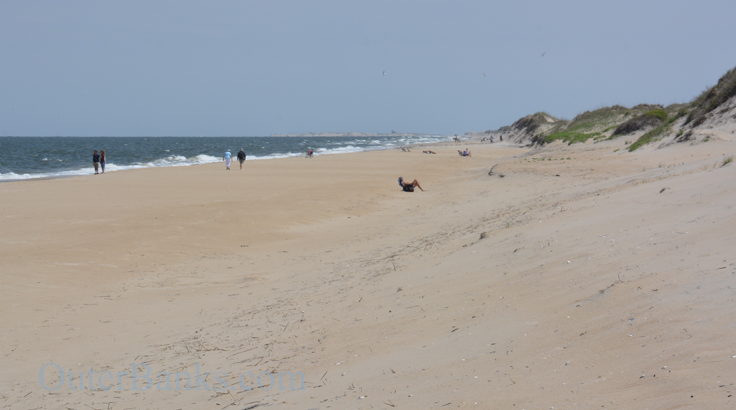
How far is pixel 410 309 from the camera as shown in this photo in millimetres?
6633

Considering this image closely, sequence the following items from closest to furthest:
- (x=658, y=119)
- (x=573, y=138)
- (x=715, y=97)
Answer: (x=715, y=97) < (x=658, y=119) < (x=573, y=138)

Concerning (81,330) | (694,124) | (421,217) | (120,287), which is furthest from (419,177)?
(81,330)

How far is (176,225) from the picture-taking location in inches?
623

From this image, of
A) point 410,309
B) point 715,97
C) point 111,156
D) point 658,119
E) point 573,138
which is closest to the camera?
point 410,309

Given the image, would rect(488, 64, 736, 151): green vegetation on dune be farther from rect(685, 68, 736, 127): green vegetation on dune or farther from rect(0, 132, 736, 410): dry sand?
rect(0, 132, 736, 410): dry sand

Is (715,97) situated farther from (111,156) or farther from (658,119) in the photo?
(111,156)

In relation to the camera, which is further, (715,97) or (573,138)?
(573,138)

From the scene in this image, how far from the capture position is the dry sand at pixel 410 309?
167 inches

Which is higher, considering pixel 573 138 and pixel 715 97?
pixel 715 97

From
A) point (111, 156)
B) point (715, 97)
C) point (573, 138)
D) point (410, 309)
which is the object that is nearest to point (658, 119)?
point (573, 138)

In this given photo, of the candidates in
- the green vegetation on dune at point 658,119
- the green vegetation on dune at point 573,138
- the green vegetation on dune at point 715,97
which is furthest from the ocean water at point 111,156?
the green vegetation on dune at point 715,97

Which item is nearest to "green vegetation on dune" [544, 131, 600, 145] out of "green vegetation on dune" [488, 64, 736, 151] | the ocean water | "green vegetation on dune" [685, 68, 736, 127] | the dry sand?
"green vegetation on dune" [488, 64, 736, 151]

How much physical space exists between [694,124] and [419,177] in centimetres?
1172

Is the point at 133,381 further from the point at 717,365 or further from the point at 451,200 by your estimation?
the point at 451,200
